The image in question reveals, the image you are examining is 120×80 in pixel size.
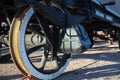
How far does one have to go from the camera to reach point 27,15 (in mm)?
5840

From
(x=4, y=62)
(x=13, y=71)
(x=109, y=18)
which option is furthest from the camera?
(x=4, y=62)

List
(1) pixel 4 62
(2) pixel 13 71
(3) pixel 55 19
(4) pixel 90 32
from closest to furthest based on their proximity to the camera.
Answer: (3) pixel 55 19, (2) pixel 13 71, (1) pixel 4 62, (4) pixel 90 32

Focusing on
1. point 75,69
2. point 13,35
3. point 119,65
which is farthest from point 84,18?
point 119,65

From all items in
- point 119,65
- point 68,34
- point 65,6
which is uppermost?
point 65,6

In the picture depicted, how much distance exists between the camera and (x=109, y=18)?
26.0 ft

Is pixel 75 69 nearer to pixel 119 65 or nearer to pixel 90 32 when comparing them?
pixel 119 65

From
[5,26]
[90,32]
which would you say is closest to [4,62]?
[5,26]

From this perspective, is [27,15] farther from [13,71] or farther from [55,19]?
[13,71]

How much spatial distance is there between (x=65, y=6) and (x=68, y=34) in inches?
26.1

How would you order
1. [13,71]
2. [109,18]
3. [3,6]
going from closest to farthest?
[3,6], [13,71], [109,18]

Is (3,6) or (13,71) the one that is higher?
(3,6)

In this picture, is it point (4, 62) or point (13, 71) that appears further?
point (4, 62)

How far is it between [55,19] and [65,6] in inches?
14.4

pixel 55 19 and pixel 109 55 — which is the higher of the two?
pixel 55 19
